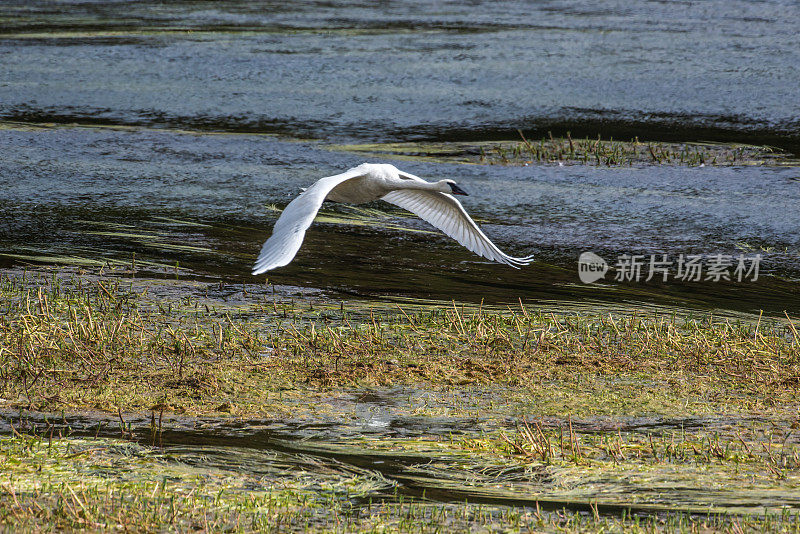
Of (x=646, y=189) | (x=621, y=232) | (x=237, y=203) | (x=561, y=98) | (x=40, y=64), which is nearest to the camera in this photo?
(x=621, y=232)

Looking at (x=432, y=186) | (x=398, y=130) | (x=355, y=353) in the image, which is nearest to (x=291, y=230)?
(x=355, y=353)

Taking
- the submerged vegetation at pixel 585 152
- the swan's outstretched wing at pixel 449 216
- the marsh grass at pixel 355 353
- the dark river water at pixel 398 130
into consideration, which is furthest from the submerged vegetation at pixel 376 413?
the submerged vegetation at pixel 585 152

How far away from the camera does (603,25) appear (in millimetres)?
20781

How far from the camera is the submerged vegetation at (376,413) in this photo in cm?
469

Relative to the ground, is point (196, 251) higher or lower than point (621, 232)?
lower

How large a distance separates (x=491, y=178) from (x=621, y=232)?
2184mm

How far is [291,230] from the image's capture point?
625cm

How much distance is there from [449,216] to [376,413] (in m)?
2.65

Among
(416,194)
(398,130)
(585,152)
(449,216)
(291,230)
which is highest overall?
(398,130)

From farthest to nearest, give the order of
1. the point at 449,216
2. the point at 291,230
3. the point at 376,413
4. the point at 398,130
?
the point at 398,130, the point at 449,216, the point at 291,230, the point at 376,413

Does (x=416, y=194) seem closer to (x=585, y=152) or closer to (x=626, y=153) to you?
(x=585, y=152)

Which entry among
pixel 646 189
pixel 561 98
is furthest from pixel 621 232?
pixel 561 98

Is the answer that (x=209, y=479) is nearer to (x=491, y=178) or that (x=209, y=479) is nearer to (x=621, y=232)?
(x=621, y=232)

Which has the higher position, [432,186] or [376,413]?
[432,186]
